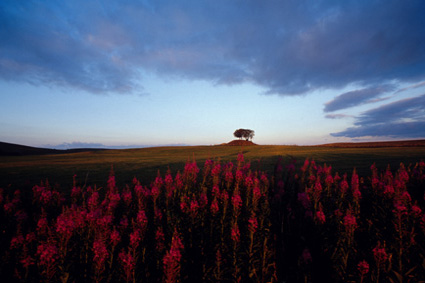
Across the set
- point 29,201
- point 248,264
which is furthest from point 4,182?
point 248,264

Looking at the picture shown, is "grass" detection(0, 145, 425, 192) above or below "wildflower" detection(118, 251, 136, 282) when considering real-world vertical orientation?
above

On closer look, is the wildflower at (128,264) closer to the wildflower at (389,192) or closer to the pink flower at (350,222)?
the pink flower at (350,222)

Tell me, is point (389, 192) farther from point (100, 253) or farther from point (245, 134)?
point (245, 134)

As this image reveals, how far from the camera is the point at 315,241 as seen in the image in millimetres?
4797

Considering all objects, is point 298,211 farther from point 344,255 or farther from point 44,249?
point 44,249

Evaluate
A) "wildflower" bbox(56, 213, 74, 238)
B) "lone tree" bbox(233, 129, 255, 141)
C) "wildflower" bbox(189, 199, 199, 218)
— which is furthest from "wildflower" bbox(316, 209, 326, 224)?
"lone tree" bbox(233, 129, 255, 141)

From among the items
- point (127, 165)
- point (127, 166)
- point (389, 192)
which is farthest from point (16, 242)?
point (127, 165)

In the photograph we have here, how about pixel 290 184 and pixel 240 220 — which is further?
pixel 290 184

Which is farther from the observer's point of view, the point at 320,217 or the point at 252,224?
the point at 320,217

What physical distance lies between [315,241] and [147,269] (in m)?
3.96

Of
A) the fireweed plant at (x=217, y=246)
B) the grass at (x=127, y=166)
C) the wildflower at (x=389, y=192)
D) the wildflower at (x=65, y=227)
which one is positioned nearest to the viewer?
the fireweed plant at (x=217, y=246)

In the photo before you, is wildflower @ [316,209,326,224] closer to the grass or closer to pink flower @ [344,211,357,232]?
pink flower @ [344,211,357,232]

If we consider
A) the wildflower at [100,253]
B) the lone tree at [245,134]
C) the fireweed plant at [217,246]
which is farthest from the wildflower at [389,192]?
the lone tree at [245,134]

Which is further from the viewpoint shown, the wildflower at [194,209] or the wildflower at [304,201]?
the wildflower at [304,201]
